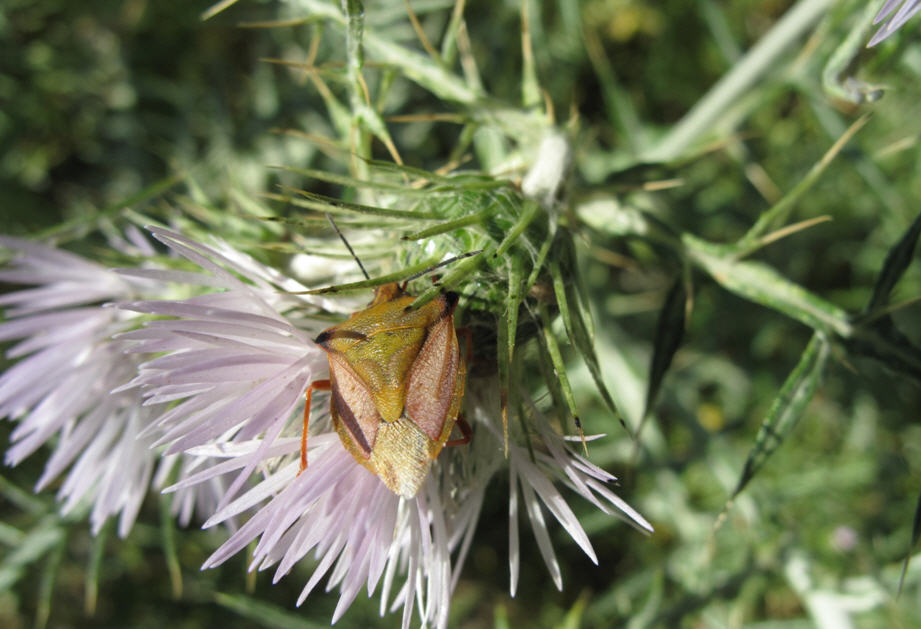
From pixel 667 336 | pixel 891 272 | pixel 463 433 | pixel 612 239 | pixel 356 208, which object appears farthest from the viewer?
pixel 612 239

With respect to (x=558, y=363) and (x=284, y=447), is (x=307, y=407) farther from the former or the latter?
(x=558, y=363)

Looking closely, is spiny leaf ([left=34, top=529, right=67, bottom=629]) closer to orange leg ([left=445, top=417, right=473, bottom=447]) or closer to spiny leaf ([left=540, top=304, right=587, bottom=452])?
orange leg ([left=445, top=417, right=473, bottom=447])

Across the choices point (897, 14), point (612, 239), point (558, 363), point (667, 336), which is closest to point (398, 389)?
point (558, 363)

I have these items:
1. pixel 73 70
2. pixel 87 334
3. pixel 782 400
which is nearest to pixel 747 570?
pixel 782 400

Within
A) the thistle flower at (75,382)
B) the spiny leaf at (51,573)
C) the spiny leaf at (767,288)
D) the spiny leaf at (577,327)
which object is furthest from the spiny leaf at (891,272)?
the spiny leaf at (51,573)

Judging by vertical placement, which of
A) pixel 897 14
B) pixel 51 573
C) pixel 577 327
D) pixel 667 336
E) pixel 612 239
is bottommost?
pixel 51 573

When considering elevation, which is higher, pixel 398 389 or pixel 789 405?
pixel 789 405

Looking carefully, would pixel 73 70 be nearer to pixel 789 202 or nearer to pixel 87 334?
pixel 87 334
